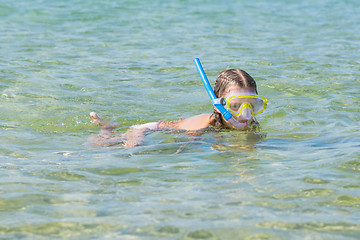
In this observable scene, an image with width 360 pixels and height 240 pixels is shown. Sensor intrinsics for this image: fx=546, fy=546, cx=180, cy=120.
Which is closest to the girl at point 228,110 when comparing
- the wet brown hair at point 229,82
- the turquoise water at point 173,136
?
the wet brown hair at point 229,82

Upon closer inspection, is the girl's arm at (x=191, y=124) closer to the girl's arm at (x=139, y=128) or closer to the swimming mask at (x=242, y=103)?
the girl's arm at (x=139, y=128)

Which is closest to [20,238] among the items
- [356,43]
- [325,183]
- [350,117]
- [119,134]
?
[325,183]

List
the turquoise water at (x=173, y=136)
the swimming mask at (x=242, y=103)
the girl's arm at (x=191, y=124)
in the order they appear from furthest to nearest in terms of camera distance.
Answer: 1. the girl's arm at (x=191, y=124)
2. the swimming mask at (x=242, y=103)
3. the turquoise water at (x=173, y=136)

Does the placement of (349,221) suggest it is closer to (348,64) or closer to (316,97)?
(316,97)

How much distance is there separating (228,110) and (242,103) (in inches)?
6.2

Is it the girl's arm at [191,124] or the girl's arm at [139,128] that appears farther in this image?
the girl's arm at [191,124]

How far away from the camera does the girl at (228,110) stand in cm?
479

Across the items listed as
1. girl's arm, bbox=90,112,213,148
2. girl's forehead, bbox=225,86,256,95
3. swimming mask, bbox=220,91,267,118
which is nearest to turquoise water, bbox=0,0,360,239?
girl's arm, bbox=90,112,213,148

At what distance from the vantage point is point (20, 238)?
2623 millimetres

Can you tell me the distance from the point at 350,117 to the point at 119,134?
2392mm

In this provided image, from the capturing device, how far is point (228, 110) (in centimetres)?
486

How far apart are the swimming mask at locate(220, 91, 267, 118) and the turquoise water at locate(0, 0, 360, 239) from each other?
0.90ft

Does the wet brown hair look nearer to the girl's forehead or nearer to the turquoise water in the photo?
the girl's forehead

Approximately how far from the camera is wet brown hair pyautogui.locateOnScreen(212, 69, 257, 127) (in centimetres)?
487
